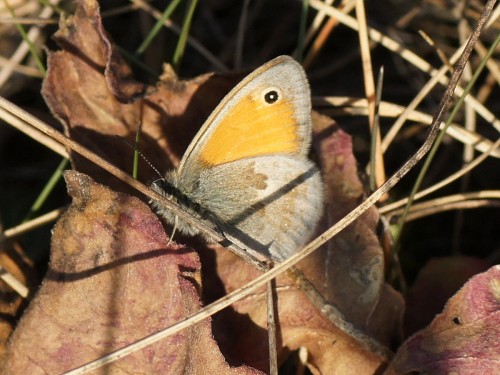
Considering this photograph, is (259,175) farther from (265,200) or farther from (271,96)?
(271,96)

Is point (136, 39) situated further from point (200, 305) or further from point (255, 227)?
point (200, 305)

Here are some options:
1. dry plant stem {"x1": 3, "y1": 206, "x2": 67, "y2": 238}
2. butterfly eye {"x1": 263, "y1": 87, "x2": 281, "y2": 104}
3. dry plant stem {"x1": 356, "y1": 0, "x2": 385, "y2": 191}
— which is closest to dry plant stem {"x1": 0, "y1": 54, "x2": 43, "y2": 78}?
dry plant stem {"x1": 3, "y1": 206, "x2": 67, "y2": 238}

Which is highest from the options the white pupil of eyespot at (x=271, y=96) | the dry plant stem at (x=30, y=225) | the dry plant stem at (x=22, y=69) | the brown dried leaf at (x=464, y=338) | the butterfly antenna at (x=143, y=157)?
the dry plant stem at (x=22, y=69)

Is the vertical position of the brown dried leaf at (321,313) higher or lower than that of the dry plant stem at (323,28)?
lower

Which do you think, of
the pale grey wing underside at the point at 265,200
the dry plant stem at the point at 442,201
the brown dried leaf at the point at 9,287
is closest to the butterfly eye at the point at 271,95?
the pale grey wing underside at the point at 265,200

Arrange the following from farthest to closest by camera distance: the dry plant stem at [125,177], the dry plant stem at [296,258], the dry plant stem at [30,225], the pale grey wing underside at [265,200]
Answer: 1. the dry plant stem at [30,225]
2. the pale grey wing underside at [265,200]
3. the dry plant stem at [125,177]
4. the dry plant stem at [296,258]

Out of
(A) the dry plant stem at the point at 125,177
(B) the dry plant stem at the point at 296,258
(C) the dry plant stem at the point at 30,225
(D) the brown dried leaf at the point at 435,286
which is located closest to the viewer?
(B) the dry plant stem at the point at 296,258

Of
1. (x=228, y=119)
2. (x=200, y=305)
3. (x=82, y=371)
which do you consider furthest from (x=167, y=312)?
(x=228, y=119)

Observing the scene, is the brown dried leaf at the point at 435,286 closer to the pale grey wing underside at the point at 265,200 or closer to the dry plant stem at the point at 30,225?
the pale grey wing underside at the point at 265,200
